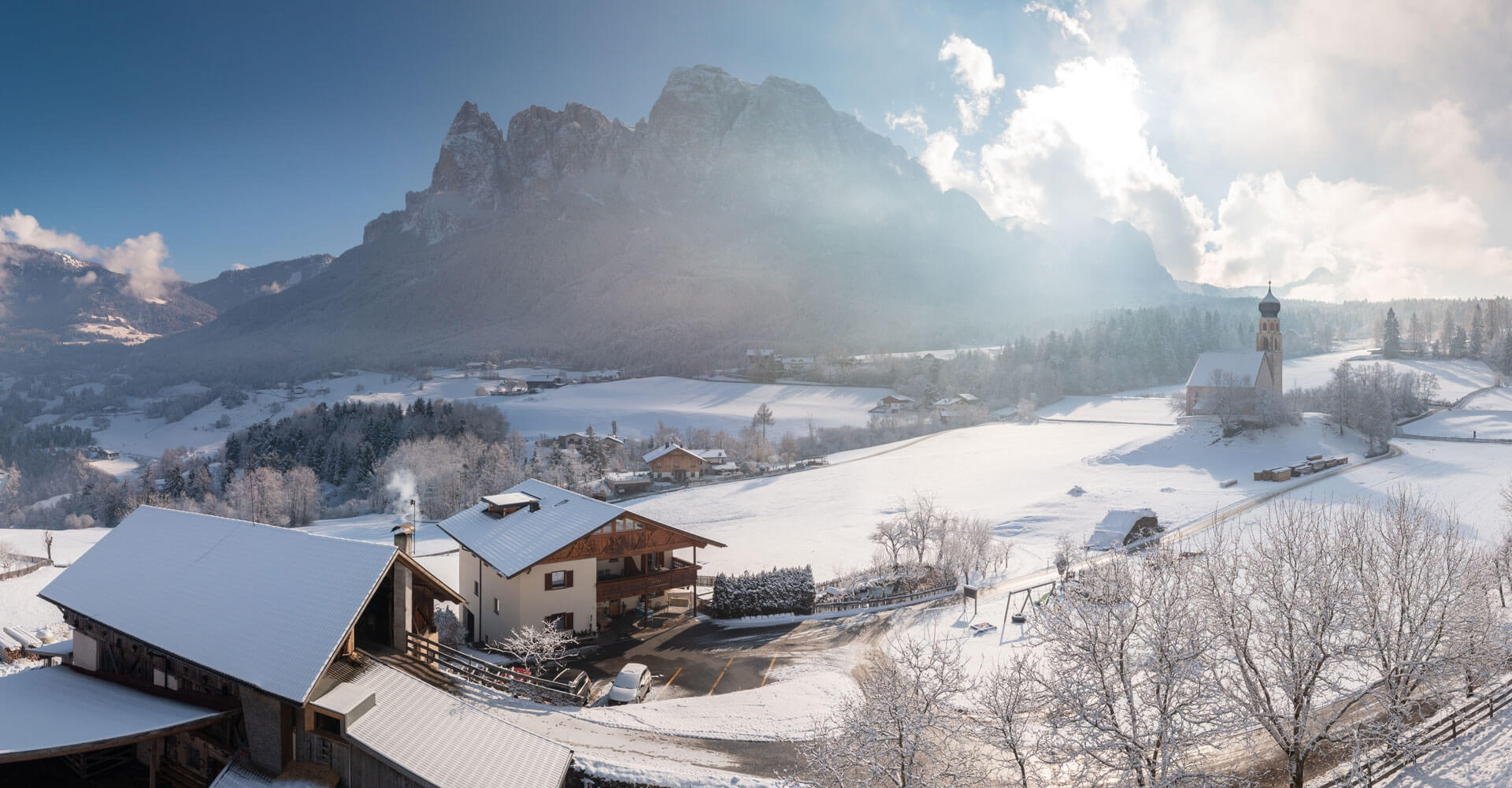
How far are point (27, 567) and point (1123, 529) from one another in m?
73.2

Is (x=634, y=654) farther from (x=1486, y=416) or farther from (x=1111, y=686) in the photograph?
(x=1486, y=416)

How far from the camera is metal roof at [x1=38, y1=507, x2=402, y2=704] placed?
1422cm

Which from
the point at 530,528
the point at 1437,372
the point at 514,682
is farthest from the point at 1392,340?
the point at 514,682

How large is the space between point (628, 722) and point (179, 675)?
1056 cm

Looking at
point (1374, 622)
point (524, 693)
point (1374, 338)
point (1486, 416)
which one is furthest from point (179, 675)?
point (1374, 338)

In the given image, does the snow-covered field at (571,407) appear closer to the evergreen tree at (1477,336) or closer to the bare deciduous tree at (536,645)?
the bare deciduous tree at (536,645)

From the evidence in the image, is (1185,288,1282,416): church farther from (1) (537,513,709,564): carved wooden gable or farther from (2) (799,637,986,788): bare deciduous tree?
(2) (799,637,986,788): bare deciduous tree

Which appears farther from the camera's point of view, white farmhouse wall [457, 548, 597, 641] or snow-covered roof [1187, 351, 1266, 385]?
snow-covered roof [1187, 351, 1266, 385]

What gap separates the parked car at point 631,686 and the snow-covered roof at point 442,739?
7400 millimetres

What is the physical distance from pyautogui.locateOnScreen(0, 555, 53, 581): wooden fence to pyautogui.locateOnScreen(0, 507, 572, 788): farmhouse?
125ft

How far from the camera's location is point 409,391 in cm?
15488

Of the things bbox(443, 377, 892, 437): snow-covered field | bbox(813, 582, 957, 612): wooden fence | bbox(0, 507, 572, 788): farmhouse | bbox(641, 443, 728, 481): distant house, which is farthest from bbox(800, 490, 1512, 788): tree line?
bbox(443, 377, 892, 437): snow-covered field

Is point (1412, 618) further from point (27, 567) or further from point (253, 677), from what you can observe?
point (27, 567)

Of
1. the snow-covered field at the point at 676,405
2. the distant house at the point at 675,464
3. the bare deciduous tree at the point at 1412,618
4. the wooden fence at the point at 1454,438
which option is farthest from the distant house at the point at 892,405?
the bare deciduous tree at the point at 1412,618
